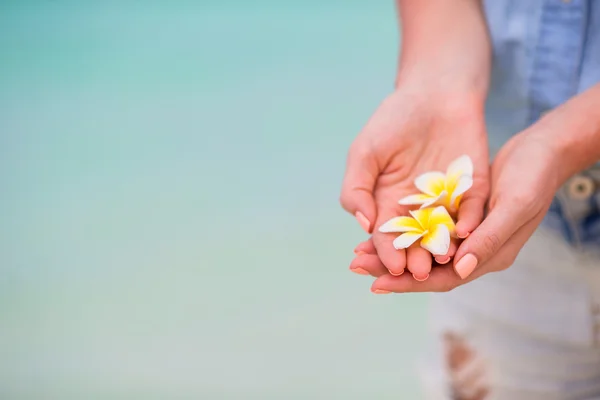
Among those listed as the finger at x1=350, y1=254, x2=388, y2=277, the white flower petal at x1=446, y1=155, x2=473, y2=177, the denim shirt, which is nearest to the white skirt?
the denim shirt

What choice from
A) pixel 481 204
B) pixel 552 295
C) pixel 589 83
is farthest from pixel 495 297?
pixel 589 83

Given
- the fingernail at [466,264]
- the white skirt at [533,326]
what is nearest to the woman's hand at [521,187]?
the fingernail at [466,264]

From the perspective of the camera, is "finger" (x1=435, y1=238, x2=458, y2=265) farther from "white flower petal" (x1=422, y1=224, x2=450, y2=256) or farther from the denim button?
the denim button

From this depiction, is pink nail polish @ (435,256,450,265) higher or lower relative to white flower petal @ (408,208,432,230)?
lower

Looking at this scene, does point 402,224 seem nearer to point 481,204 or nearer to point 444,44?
point 481,204

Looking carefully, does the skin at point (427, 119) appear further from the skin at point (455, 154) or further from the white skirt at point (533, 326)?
the white skirt at point (533, 326)

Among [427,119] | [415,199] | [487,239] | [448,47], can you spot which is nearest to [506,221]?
[487,239]

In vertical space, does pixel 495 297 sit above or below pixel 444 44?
below
